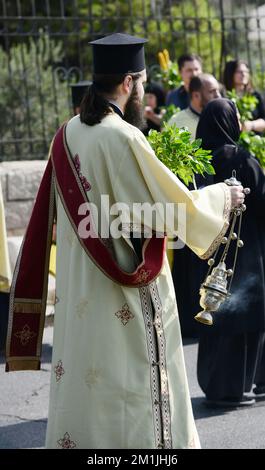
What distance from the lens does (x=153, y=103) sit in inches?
450

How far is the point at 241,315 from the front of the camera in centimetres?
677

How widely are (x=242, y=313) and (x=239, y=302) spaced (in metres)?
0.07

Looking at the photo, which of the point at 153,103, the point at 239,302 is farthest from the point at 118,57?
the point at 153,103

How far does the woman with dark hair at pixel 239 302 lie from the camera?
6.67 m

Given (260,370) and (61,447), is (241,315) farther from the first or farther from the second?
Result: (61,447)

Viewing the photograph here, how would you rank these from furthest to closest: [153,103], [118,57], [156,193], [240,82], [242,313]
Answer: [153,103], [240,82], [242,313], [118,57], [156,193]

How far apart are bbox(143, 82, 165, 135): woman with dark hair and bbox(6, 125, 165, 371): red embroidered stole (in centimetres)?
629

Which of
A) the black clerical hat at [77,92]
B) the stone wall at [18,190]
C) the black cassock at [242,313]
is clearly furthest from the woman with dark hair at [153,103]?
the black cassock at [242,313]

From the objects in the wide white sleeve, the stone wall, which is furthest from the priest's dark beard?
the stone wall

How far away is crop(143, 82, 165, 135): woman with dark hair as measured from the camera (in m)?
11.1

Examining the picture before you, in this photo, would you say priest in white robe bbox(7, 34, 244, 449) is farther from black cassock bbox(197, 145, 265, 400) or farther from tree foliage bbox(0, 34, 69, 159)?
tree foliage bbox(0, 34, 69, 159)

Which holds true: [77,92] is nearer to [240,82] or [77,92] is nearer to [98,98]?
[240,82]

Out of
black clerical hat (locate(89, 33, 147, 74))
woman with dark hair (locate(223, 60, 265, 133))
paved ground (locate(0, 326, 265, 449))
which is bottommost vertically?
paved ground (locate(0, 326, 265, 449))
